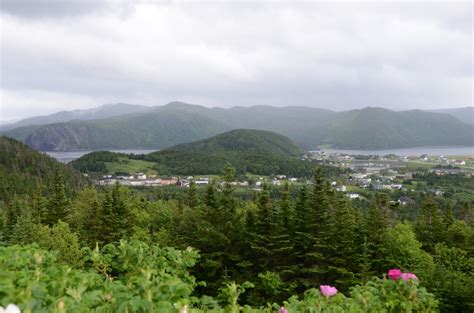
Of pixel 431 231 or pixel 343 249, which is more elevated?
pixel 343 249

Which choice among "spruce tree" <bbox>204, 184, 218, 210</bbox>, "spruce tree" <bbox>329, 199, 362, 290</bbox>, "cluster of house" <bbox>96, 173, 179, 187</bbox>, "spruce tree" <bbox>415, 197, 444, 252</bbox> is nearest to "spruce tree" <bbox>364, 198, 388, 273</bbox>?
"spruce tree" <bbox>329, 199, 362, 290</bbox>

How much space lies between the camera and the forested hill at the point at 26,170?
405 ft

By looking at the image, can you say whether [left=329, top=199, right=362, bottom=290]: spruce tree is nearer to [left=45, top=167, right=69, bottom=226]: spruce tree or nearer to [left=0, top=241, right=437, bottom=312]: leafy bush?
[left=0, top=241, right=437, bottom=312]: leafy bush

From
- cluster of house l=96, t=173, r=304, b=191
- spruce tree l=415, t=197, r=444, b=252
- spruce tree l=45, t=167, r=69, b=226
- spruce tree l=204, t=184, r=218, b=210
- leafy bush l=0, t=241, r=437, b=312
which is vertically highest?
leafy bush l=0, t=241, r=437, b=312

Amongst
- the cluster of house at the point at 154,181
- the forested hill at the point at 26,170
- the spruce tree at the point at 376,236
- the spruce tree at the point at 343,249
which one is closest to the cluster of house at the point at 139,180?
the cluster of house at the point at 154,181

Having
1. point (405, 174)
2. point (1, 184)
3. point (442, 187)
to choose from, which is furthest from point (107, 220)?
point (405, 174)

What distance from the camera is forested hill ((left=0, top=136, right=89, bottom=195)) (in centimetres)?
12344

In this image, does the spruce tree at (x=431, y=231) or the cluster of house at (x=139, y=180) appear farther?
the cluster of house at (x=139, y=180)

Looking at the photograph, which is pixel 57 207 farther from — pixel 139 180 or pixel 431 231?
pixel 139 180

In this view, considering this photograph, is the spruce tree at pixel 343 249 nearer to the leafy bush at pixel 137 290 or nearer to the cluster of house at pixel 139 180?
the leafy bush at pixel 137 290

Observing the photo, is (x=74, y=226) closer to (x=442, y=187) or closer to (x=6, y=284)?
(x=6, y=284)

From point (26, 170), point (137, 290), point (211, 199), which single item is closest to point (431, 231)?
point (211, 199)

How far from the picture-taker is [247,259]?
2438 cm

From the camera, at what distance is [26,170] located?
5817 inches
